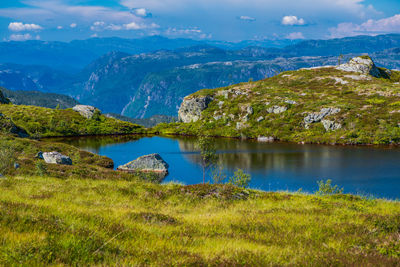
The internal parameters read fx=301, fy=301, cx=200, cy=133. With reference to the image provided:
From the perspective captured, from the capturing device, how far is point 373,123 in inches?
6004

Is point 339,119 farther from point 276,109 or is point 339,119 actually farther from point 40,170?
point 40,170

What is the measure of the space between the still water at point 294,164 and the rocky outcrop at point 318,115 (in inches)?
1134

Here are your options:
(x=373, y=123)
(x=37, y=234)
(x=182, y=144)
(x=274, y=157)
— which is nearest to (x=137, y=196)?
(x=37, y=234)

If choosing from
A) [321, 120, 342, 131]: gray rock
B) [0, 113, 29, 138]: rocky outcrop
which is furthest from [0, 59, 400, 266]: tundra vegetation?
[321, 120, 342, 131]: gray rock

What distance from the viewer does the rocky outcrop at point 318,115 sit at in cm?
16800

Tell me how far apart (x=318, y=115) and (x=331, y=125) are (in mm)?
10940

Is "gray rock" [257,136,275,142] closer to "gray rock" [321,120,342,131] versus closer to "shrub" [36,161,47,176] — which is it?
"gray rock" [321,120,342,131]

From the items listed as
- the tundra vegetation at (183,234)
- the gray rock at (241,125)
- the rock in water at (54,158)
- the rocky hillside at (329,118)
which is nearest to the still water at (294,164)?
the rocky hillside at (329,118)

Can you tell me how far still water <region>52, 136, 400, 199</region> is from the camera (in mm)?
79306

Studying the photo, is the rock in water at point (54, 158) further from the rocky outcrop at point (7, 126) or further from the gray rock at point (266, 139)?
the gray rock at point (266, 139)

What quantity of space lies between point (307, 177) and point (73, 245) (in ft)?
283

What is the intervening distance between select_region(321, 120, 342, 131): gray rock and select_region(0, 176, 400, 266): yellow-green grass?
6048 inches

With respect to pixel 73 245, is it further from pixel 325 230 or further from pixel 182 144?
pixel 182 144

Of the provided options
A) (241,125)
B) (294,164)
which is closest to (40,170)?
(294,164)
